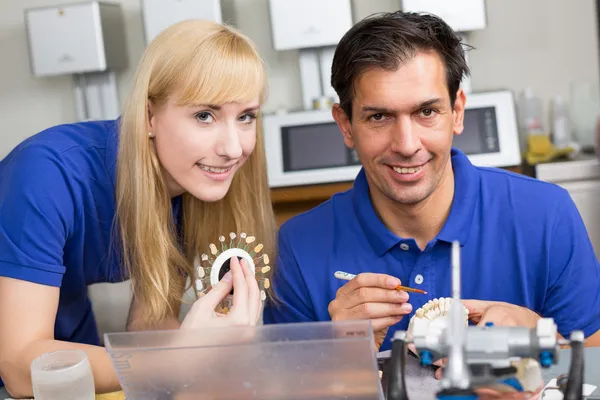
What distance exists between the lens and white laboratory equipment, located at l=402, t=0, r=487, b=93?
10.2ft

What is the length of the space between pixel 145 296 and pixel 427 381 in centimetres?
64

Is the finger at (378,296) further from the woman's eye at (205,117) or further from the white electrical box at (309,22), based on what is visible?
the white electrical box at (309,22)

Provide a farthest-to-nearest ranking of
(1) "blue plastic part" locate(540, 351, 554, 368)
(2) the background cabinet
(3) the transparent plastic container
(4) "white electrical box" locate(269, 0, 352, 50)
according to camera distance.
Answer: (4) "white electrical box" locate(269, 0, 352, 50), (2) the background cabinet, (3) the transparent plastic container, (1) "blue plastic part" locate(540, 351, 554, 368)

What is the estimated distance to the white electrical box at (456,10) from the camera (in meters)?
3.09

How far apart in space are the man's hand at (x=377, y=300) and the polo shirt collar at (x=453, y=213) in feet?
0.85

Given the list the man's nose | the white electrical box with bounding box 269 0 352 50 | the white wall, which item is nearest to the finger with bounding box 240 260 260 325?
the man's nose

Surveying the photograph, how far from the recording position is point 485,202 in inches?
67.4

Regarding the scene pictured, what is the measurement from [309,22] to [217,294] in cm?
204

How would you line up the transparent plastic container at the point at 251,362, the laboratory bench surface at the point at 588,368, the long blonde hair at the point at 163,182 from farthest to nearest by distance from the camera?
the long blonde hair at the point at 163,182, the laboratory bench surface at the point at 588,368, the transparent plastic container at the point at 251,362

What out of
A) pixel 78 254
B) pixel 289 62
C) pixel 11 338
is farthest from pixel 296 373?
pixel 289 62

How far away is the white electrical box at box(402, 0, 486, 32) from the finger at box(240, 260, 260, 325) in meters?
1.99

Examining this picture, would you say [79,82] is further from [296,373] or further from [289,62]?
[296,373]

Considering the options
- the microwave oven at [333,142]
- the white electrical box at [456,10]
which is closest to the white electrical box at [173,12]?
the microwave oven at [333,142]

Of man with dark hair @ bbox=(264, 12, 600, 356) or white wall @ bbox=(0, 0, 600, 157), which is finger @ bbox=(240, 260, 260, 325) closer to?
man with dark hair @ bbox=(264, 12, 600, 356)
